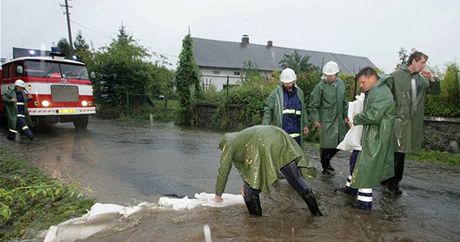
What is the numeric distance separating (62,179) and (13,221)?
1.52 meters

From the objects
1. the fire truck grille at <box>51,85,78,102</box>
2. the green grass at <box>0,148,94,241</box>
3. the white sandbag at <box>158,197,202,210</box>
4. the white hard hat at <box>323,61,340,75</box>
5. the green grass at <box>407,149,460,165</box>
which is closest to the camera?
the green grass at <box>0,148,94,241</box>

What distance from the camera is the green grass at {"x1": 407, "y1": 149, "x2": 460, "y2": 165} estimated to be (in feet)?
27.3

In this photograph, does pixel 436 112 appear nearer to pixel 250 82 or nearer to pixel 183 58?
pixel 250 82

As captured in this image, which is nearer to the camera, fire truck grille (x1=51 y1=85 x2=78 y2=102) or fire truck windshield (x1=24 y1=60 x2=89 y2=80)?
fire truck windshield (x1=24 y1=60 x2=89 y2=80)

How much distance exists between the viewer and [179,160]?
8.13 meters

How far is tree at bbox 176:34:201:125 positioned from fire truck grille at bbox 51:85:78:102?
4479 millimetres

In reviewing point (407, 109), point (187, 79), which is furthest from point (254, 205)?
point (187, 79)

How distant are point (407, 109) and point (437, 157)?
4286mm

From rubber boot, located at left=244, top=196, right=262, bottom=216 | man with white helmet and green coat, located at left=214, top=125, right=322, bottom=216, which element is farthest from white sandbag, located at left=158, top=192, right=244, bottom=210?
man with white helmet and green coat, located at left=214, top=125, right=322, bottom=216

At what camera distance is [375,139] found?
4352mm

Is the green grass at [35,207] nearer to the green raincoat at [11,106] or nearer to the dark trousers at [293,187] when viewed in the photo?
the dark trousers at [293,187]

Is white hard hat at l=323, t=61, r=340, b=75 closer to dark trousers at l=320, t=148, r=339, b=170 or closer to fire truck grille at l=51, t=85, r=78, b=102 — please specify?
dark trousers at l=320, t=148, r=339, b=170

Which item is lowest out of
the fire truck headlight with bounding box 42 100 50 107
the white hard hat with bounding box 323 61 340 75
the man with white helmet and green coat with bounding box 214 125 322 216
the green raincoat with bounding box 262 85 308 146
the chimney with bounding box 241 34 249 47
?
the man with white helmet and green coat with bounding box 214 125 322 216

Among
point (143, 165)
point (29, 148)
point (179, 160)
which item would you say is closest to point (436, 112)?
point (179, 160)
